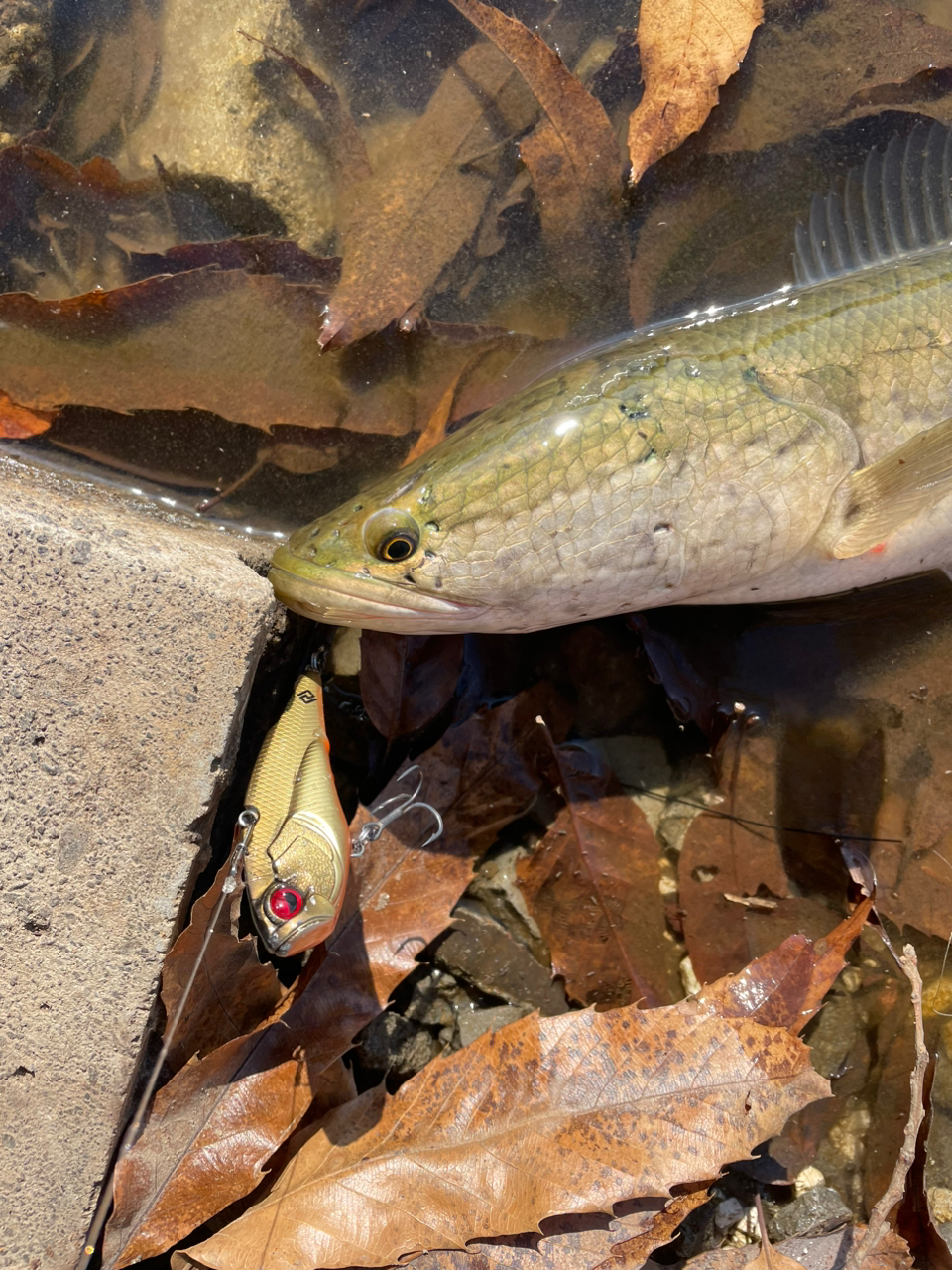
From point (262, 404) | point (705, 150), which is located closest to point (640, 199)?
point (705, 150)

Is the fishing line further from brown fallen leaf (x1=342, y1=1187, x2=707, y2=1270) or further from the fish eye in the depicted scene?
the fish eye

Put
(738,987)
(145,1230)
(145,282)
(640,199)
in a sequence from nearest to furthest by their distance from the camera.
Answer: (145,1230), (738,987), (145,282), (640,199)

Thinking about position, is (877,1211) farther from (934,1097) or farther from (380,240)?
(380,240)

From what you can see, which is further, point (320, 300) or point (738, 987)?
point (320, 300)

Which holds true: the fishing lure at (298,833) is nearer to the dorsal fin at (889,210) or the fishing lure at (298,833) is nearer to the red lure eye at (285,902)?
the red lure eye at (285,902)

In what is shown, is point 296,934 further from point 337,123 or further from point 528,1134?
point 337,123

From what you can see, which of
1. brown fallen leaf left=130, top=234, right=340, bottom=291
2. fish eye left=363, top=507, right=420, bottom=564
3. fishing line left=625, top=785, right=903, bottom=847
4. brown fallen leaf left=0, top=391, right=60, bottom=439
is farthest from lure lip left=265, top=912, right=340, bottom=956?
brown fallen leaf left=130, top=234, right=340, bottom=291

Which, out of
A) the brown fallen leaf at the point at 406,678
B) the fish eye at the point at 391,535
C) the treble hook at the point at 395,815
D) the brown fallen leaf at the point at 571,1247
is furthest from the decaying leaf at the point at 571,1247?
the fish eye at the point at 391,535
